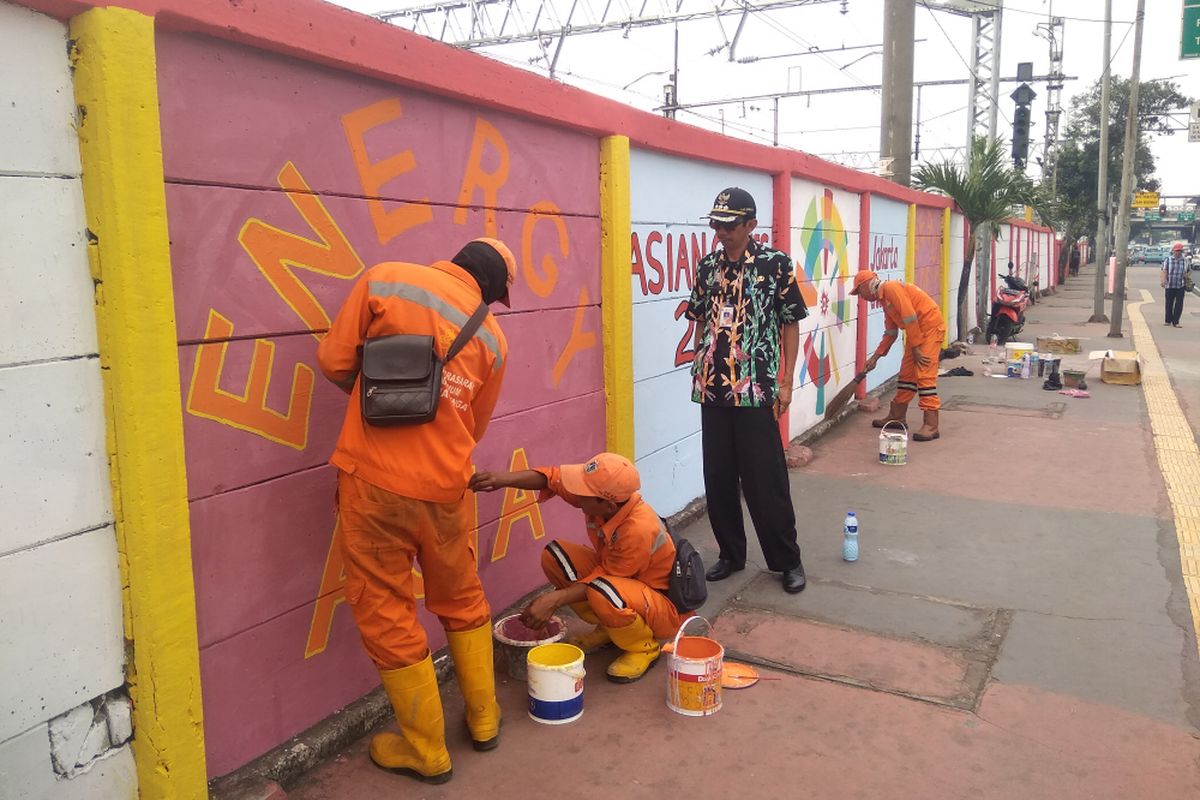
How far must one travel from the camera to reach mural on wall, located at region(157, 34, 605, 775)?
2461mm

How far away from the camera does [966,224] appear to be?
14.7 m

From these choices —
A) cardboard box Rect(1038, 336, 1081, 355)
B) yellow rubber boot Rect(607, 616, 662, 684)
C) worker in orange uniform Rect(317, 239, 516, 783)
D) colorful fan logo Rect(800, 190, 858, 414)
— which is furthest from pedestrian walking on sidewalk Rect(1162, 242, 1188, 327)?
worker in orange uniform Rect(317, 239, 516, 783)

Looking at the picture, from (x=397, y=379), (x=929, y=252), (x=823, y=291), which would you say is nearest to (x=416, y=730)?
(x=397, y=379)

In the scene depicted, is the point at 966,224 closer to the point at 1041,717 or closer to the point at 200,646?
the point at 1041,717

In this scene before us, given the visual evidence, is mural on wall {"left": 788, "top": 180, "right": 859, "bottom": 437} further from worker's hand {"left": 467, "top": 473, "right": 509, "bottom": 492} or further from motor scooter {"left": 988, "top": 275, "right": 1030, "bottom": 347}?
motor scooter {"left": 988, "top": 275, "right": 1030, "bottom": 347}

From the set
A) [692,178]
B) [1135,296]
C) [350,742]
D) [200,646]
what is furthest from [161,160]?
[1135,296]

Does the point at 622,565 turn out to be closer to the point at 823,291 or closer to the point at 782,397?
the point at 782,397

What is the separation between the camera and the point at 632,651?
354cm

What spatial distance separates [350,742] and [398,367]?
136 centimetres

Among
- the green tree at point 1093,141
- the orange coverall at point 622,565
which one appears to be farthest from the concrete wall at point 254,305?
the green tree at point 1093,141

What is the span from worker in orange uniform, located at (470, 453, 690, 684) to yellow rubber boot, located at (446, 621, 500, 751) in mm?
376

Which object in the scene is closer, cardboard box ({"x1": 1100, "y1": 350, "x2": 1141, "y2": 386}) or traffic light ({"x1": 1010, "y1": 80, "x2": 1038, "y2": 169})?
cardboard box ({"x1": 1100, "y1": 350, "x2": 1141, "y2": 386})

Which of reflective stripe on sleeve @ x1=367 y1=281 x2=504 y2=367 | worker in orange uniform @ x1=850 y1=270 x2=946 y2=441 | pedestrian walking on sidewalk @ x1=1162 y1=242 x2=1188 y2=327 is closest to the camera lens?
reflective stripe on sleeve @ x1=367 y1=281 x2=504 y2=367

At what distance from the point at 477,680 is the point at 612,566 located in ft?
2.53
